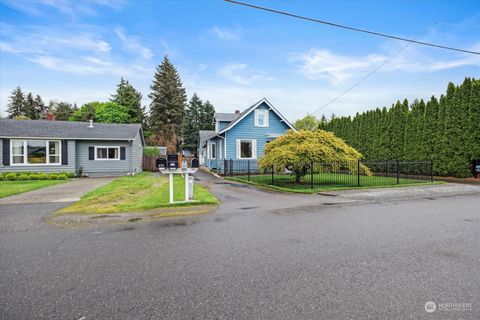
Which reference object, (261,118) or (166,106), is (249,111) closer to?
(261,118)

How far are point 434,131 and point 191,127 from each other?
1543 inches

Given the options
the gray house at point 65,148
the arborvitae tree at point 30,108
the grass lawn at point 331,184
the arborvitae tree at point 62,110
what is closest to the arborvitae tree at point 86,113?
the arborvitae tree at point 62,110

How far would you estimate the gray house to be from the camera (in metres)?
18.0

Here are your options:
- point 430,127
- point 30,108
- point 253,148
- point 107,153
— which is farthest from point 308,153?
point 30,108

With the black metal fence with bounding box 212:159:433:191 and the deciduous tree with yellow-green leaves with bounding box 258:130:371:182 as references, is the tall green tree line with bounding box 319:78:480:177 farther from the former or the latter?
the deciduous tree with yellow-green leaves with bounding box 258:130:371:182

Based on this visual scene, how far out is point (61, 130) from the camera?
19828 millimetres

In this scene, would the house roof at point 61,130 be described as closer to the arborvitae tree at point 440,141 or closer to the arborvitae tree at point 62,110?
the arborvitae tree at point 440,141

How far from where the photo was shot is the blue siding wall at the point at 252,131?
21539 millimetres

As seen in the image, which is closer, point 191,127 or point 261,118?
point 261,118

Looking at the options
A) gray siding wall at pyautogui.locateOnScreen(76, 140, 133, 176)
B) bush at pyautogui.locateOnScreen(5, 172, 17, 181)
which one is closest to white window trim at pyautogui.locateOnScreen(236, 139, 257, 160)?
gray siding wall at pyautogui.locateOnScreen(76, 140, 133, 176)

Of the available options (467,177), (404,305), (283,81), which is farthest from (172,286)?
(283,81)

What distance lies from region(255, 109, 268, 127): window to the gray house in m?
10.6

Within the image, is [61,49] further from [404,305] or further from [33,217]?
[404,305]

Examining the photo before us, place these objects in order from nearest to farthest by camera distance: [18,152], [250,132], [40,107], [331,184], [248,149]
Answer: [331,184] → [18,152] → [250,132] → [248,149] → [40,107]
